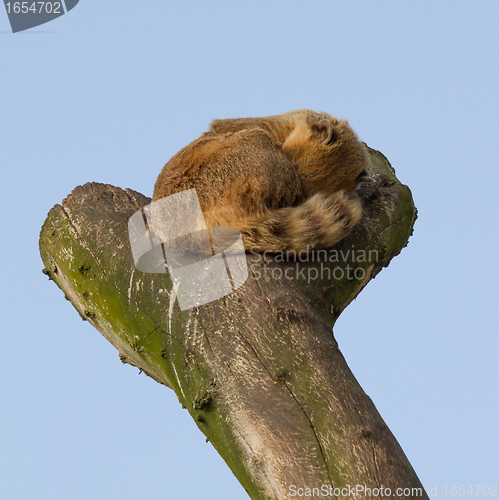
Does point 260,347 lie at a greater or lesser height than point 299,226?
lesser

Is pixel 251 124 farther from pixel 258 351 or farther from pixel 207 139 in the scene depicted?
pixel 258 351

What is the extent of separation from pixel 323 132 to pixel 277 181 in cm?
73

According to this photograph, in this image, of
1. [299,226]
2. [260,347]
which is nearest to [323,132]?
[299,226]

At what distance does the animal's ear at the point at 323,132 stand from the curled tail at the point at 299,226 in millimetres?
532

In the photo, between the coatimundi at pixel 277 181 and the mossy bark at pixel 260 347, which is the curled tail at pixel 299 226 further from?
the mossy bark at pixel 260 347

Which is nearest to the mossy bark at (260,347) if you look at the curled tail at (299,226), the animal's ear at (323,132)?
the curled tail at (299,226)

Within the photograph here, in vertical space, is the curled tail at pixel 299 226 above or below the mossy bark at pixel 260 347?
above

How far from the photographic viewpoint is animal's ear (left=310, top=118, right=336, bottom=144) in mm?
4539

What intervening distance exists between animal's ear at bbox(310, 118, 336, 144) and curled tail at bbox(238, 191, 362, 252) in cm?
53

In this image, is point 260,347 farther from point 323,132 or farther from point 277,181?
point 323,132

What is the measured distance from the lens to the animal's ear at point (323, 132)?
4.54m

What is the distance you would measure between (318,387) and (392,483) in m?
0.66

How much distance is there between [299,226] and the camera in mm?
4051

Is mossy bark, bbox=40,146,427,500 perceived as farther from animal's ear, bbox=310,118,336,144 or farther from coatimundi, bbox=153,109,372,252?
animal's ear, bbox=310,118,336,144
